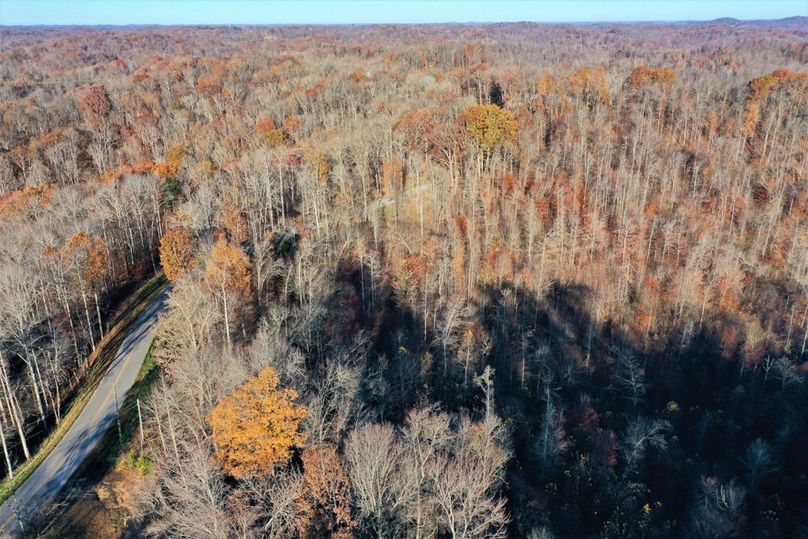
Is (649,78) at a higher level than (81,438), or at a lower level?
higher

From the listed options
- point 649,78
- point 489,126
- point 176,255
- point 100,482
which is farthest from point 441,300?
point 649,78

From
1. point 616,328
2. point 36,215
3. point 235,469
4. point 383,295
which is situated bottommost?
point 616,328

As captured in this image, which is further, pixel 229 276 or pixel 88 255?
pixel 88 255

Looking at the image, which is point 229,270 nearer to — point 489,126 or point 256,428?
point 256,428

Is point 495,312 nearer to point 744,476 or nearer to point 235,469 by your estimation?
point 744,476

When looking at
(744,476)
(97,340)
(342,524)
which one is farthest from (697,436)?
(97,340)

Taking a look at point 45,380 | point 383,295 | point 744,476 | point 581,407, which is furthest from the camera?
point 383,295

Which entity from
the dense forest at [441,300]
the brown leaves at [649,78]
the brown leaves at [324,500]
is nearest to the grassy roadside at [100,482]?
the dense forest at [441,300]
